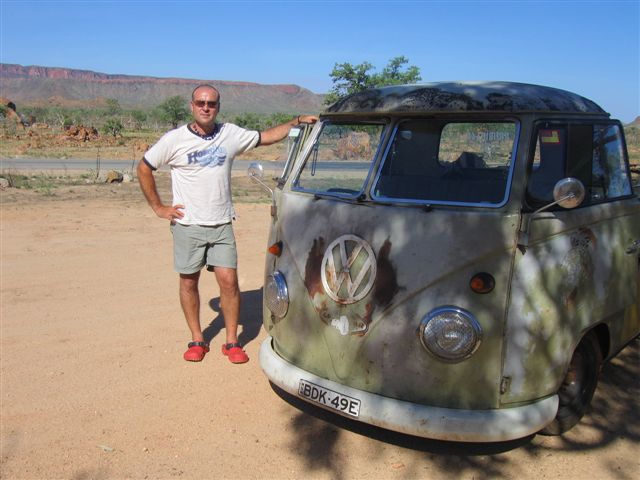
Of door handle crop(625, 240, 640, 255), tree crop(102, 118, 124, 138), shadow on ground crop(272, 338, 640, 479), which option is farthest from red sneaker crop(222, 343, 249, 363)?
tree crop(102, 118, 124, 138)

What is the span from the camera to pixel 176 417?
406cm

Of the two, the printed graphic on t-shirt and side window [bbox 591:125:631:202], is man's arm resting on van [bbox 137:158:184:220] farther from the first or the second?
side window [bbox 591:125:631:202]

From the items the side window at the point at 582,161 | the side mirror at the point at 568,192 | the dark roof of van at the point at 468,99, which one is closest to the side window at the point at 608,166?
the side window at the point at 582,161

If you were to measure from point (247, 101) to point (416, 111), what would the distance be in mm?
170064

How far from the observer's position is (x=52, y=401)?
4.23 metres

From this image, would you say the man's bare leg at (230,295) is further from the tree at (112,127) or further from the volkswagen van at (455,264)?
the tree at (112,127)

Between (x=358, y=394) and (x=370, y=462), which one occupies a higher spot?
(x=358, y=394)

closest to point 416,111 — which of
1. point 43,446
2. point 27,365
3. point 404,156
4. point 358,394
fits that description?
point 404,156

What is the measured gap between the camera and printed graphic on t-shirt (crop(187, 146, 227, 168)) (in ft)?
15.2

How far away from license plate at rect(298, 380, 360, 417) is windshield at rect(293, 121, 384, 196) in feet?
3.74

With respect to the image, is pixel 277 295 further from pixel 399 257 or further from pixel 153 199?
pixel 153 199

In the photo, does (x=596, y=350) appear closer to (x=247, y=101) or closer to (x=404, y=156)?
(x=404, y=156)

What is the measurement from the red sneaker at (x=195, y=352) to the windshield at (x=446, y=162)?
211cm

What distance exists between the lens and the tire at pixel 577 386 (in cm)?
381
